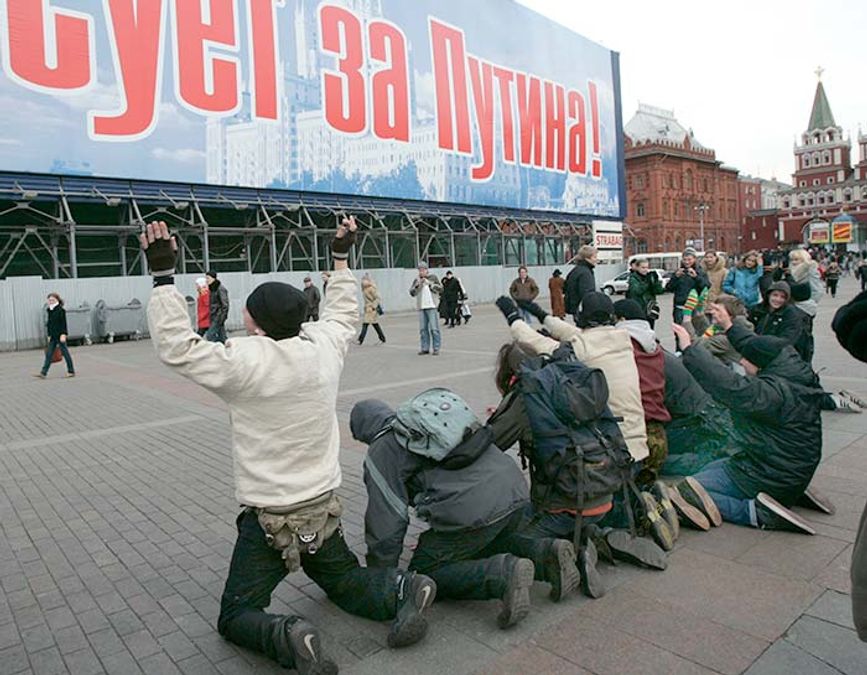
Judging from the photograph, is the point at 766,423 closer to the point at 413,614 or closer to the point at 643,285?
the point at 413,614

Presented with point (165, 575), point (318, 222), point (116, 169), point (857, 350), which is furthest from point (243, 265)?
point (857, 350)

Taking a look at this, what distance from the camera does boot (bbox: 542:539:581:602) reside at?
3.27 metres

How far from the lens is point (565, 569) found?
10.7 ft

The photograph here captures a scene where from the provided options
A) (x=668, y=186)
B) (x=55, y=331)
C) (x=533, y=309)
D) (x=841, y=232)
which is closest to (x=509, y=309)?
(x=533, y=309)

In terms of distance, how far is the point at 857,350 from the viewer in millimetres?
1854

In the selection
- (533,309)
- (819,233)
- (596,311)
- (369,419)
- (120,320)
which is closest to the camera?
(369,419)

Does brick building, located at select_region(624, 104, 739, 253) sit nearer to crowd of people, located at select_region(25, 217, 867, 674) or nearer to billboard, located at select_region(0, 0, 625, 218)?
billboard, located at select_region(0, 0, 625, 218)

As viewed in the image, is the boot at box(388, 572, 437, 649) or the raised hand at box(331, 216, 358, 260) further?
the raised hand at box(331, 216, 358, 260)

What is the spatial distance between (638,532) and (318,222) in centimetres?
2706

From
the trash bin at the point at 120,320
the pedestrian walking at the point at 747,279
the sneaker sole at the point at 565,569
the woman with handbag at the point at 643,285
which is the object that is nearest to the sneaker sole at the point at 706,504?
the sneaker sole at the point at 565,569

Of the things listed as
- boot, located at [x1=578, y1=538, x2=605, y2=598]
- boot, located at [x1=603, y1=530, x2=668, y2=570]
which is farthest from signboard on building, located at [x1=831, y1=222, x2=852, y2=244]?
boot, located at [x1=578, y1=538, x2=605, y2=598]

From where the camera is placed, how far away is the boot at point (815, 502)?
4312 millimetres

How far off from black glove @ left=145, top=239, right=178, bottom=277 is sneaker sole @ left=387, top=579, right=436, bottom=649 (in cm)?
168

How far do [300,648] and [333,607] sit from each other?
81 centimetres
